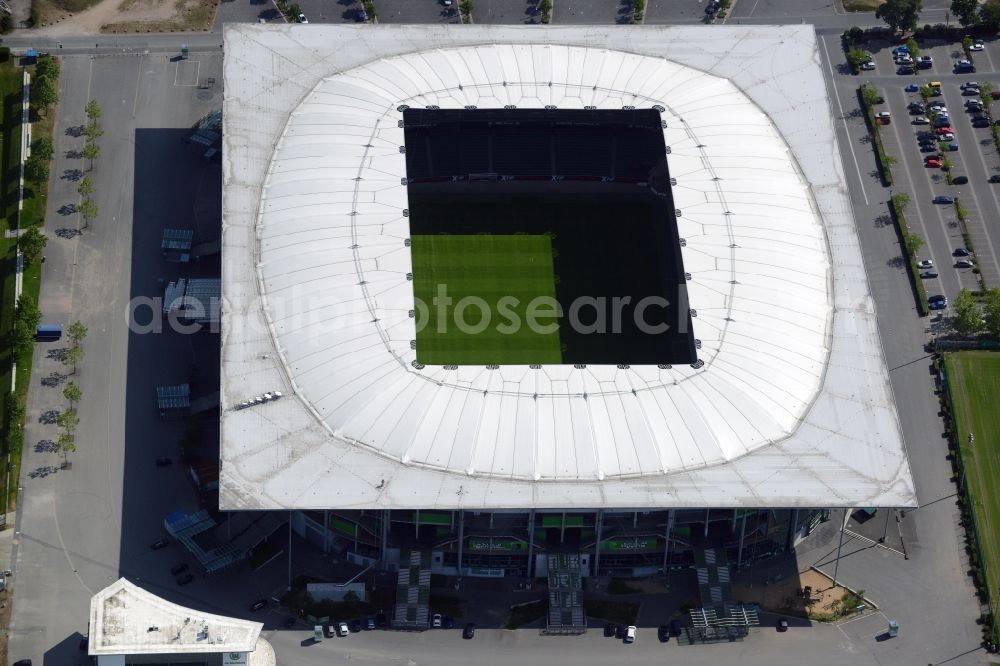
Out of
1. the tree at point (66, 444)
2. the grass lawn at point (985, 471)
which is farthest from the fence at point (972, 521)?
the tree at point (66, 444)

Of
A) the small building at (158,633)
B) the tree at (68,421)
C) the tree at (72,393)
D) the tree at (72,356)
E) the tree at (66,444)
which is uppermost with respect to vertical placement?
the tree at (72,356)

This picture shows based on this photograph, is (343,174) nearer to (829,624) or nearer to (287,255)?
(287,255)

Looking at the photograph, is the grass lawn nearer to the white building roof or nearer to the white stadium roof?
the white stadium roof

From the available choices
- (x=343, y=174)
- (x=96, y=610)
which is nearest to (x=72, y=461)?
(x=96, y=610)

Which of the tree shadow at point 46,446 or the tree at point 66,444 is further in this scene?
the tree shadow at point 46,446

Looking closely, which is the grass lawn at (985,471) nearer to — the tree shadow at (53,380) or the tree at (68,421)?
the tree at (68,421)

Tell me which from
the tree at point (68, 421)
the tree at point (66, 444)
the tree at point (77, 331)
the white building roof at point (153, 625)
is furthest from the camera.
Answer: the tree at point (77, 331)

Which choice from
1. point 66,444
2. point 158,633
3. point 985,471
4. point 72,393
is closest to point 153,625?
point 158,633
